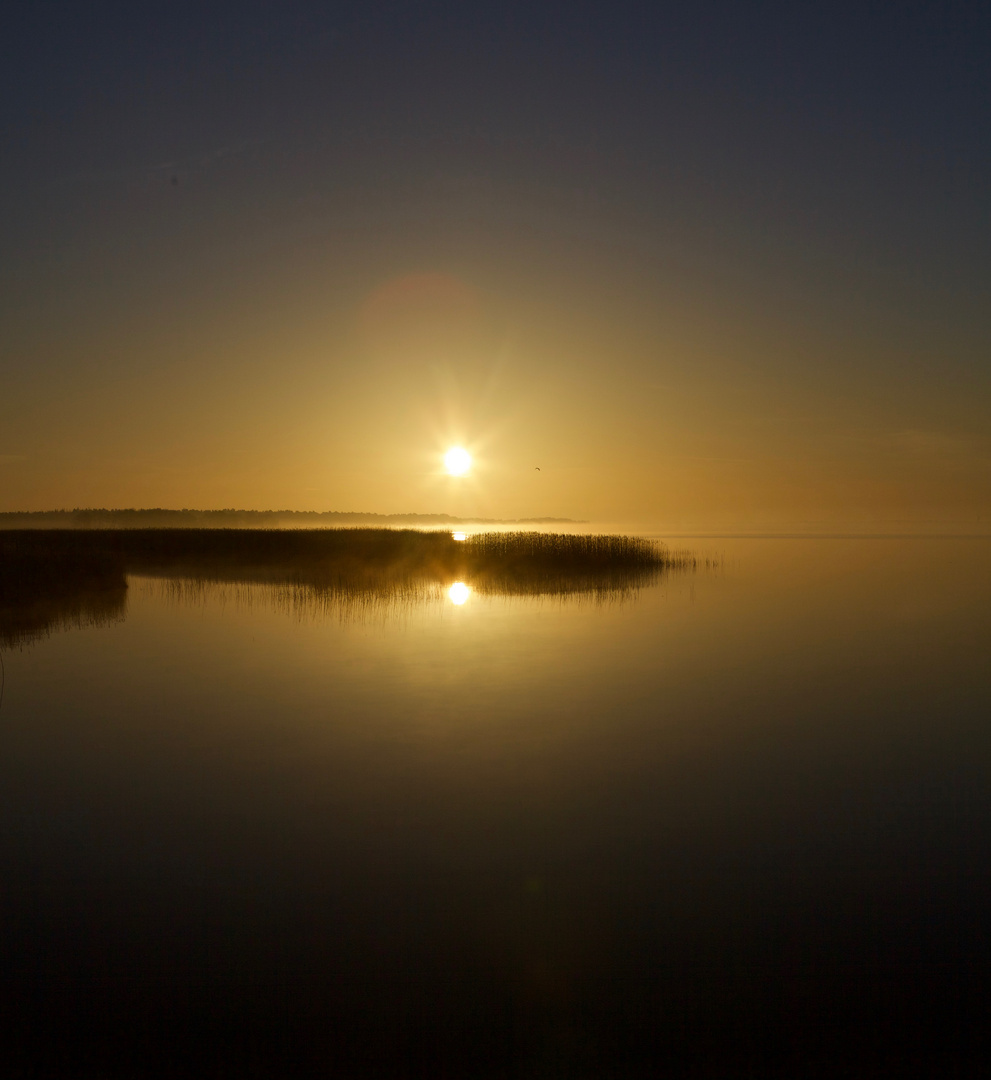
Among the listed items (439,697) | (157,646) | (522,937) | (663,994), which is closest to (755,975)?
(663,994)

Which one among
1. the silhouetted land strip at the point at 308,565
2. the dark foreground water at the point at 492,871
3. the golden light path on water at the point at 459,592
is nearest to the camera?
the dark foreground water at the point at 492,871

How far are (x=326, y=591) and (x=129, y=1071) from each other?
2563cm

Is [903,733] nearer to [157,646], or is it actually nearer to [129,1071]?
[129,1071]

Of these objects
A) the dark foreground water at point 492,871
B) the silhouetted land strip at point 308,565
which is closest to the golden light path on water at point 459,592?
the silhouetted land strip at point 308,565

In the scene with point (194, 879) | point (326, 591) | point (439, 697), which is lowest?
point (194, 879)

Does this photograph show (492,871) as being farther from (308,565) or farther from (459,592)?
(308,565)

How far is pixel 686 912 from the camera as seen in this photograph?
673cm

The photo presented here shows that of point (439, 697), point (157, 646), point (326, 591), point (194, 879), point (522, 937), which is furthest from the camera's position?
point (326, 591)

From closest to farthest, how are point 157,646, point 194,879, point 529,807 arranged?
point 194,879, point 529,807, point 157,646

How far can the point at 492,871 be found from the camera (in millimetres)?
7551

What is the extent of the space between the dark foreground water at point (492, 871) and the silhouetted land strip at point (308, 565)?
9920 millimetres

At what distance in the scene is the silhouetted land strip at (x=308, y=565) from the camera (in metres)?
25.5

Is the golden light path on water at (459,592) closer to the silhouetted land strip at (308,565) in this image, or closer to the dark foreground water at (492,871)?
the silhouetted land strip at (308,565)

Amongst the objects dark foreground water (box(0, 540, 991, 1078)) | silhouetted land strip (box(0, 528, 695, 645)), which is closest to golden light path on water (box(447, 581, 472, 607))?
silhouetted land strip (box(0, 528, 695, 645))
